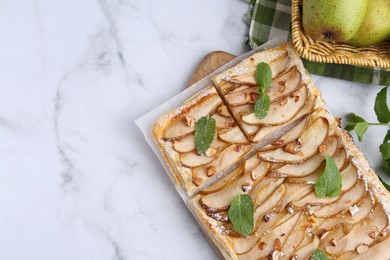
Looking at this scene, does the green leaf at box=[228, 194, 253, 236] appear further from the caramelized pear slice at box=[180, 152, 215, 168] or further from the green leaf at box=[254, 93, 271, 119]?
the green leaf at box=[254, 93, 271, 119]

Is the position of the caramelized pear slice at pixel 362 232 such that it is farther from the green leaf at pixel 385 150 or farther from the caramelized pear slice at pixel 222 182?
the caramelized pear slice at pixel 222 182

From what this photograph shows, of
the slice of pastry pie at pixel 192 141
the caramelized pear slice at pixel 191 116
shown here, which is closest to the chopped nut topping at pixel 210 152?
the slice of pastry pie at pixel 192 141

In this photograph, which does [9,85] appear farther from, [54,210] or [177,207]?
[177,207]

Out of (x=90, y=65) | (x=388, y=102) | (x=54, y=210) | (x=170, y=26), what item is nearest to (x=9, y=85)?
(x=90, y=65)

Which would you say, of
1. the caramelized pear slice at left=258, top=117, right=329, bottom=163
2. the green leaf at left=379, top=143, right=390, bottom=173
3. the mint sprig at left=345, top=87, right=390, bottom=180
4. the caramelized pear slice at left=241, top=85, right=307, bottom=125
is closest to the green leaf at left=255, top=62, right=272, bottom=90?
the caramelized pear slice at left=241, top=85, right=307, bottom=125

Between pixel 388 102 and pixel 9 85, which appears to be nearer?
pixel 9 85
